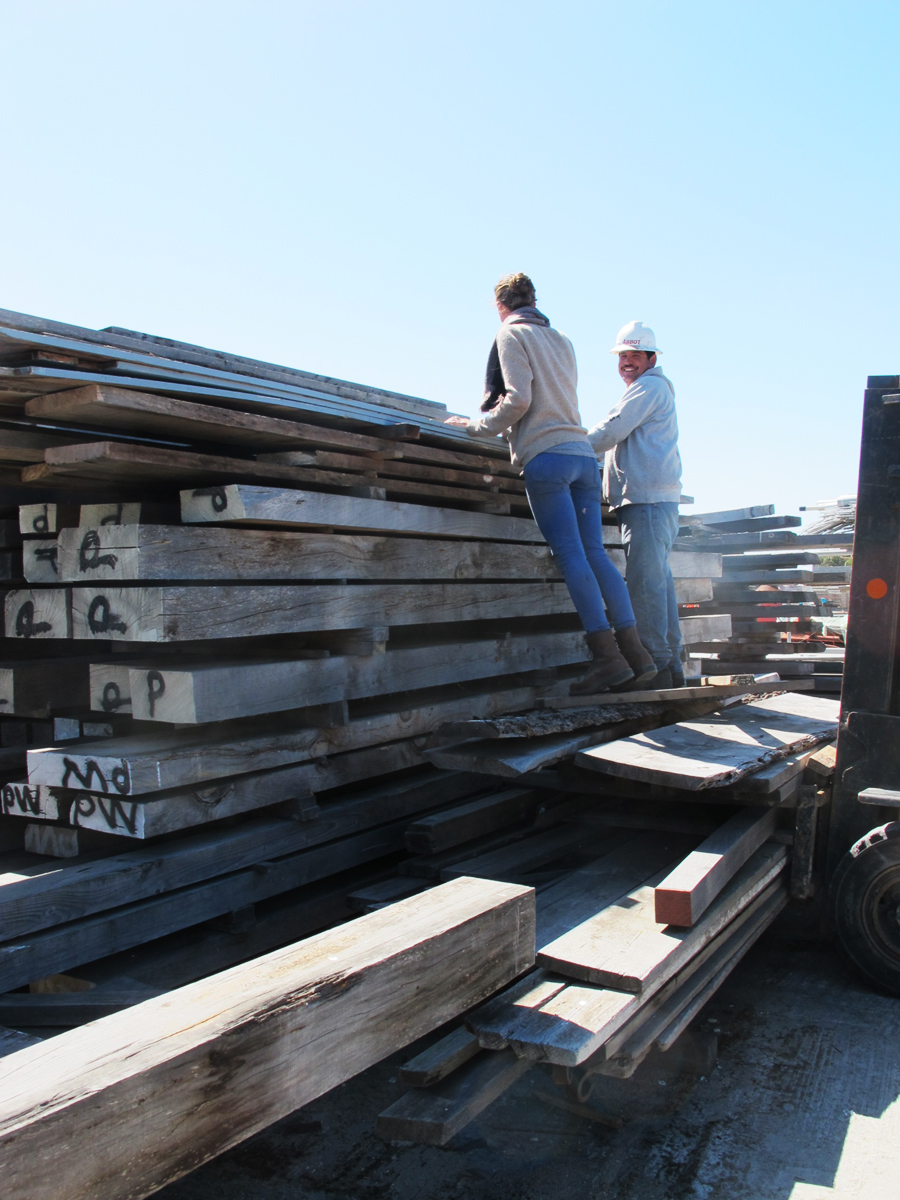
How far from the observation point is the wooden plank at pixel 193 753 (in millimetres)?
2992

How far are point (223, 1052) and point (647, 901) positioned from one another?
1853mm

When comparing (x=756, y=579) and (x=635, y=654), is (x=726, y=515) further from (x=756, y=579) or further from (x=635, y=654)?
(x=635, y=654)

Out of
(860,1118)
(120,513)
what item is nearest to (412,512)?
(120,513)

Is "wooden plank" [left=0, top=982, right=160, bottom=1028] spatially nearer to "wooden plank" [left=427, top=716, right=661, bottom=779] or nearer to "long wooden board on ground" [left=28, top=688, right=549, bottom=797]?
"long wooden board on ground" [left=28, top=688, right=549, bottom=797]

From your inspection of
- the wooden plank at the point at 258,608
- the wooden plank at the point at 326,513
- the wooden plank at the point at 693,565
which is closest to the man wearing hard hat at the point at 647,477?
the wooden plank at the point at 326,513

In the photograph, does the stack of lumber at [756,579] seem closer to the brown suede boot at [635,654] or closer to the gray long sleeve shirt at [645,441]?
the gray long sleeve shirt at [645,441]

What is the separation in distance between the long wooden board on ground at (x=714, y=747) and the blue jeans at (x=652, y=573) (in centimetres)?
51

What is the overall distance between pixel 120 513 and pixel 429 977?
6.40 ft

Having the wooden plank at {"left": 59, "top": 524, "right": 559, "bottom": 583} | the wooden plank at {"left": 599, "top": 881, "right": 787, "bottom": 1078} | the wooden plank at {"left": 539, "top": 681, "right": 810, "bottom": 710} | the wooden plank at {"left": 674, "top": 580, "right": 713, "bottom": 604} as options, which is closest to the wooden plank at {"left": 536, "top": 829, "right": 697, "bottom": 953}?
the wooden plank at {"left": 599, "top": 881, "right": 787, "bottom": 1078}

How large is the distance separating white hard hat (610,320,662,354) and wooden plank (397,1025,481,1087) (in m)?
3.71

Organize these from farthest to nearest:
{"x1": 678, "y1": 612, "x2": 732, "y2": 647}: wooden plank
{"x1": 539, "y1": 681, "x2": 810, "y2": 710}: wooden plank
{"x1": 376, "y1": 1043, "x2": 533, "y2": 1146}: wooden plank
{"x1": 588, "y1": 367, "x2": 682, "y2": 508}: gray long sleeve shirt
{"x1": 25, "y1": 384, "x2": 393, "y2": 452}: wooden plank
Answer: {"x1": 678, "y1": 612, "x2": 732, "y2": 647}: wooden plank < {"x1": 588, "y1": 367, "x2": 682, "y2": 508}: gray long sleeve shirt < {"x1": 539, "y1": 681, "x2": 810, "y2": 710}: wooden plank < {"x1": 25, "y1": 384, "x2": 393, "y2": 452}: wooden plank < {"x1": 376, "y1": 1043, "x2": 533, "y2": 1146}: wooden plank

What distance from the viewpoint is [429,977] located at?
7.00 feet

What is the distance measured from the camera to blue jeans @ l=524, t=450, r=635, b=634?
14.3 ft

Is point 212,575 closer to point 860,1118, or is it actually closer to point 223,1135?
point 223,1135
